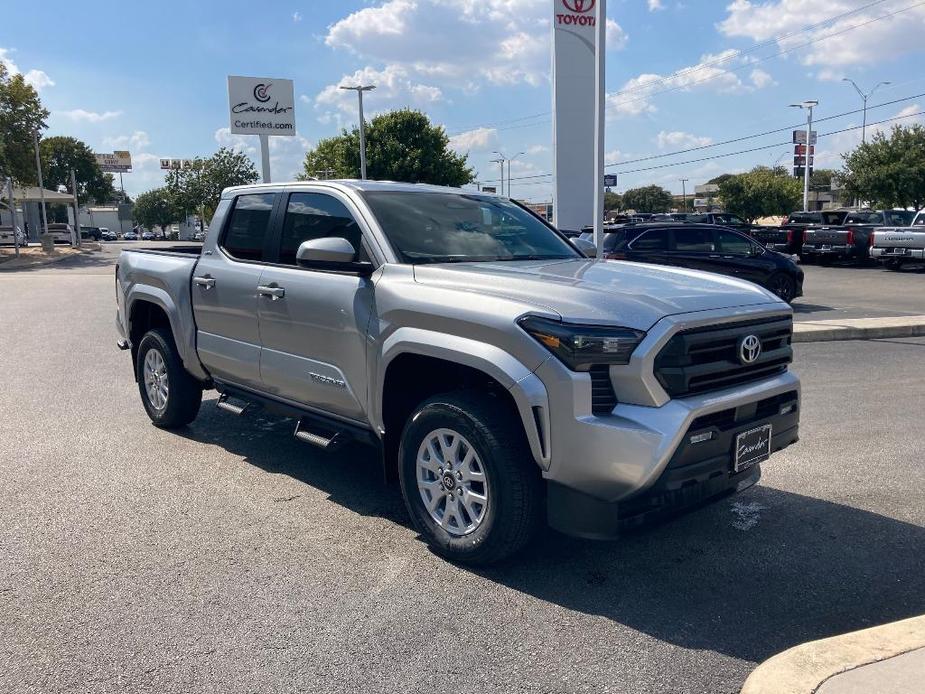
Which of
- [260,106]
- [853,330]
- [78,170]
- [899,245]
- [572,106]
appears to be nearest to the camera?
[853,330]

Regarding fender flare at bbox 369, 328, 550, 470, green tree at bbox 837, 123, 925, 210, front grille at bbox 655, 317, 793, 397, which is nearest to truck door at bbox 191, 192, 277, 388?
fender flare at bbox 369, 328, 550, 470

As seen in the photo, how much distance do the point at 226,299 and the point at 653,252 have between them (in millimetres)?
10178

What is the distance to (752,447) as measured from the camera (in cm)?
396

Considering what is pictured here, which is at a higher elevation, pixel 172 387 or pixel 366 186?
pixel 366 186

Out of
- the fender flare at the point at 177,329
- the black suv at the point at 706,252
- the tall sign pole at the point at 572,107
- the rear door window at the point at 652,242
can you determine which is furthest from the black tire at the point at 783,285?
the tall sign pole at the point at 572,107

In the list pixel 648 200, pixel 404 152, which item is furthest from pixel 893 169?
pixel 648 200

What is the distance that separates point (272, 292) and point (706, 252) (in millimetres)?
11095

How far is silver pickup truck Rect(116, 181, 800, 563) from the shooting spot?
360 cm

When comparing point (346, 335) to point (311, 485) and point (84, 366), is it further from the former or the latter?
point (84, 366)

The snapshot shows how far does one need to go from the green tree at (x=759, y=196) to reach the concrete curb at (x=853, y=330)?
64033 millimetres

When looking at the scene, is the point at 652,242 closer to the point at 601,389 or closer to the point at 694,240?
the point at 694,240

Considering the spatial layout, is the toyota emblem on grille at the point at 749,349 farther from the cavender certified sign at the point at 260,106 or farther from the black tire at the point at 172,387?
the cavender certified sign at the point at 260,106

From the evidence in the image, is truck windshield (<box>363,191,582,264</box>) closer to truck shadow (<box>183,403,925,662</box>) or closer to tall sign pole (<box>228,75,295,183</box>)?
truck shadow (<box>183,403,925,662</box>)

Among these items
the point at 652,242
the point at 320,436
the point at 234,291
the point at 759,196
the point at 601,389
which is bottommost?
the point at 320,436
